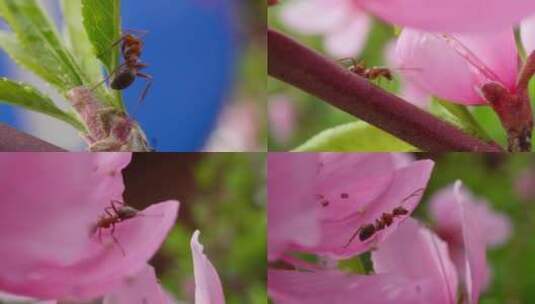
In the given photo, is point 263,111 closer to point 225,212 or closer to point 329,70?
point 329,70


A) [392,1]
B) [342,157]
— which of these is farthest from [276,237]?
[392,1]

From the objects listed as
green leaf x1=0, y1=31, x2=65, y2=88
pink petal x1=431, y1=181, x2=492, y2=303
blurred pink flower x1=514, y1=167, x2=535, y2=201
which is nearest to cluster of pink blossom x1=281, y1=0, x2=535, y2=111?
pink petal x1=431, y1=181, x2=492, y2=303

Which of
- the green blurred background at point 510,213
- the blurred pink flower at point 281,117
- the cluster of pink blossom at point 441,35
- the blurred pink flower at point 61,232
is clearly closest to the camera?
the blurred pink flower at point 61,232

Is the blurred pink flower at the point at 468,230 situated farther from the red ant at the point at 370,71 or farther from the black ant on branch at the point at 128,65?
the black ant on branch at the point at 128,65

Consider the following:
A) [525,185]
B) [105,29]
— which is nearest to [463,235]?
[105,29]

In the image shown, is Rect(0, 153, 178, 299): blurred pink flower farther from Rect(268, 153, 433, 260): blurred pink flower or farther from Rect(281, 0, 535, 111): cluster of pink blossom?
Rect(281, 0, 535, 111): cluster of pink blossom

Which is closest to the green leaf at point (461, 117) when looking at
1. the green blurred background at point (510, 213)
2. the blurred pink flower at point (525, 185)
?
the green blurred background at point (510, 213)
